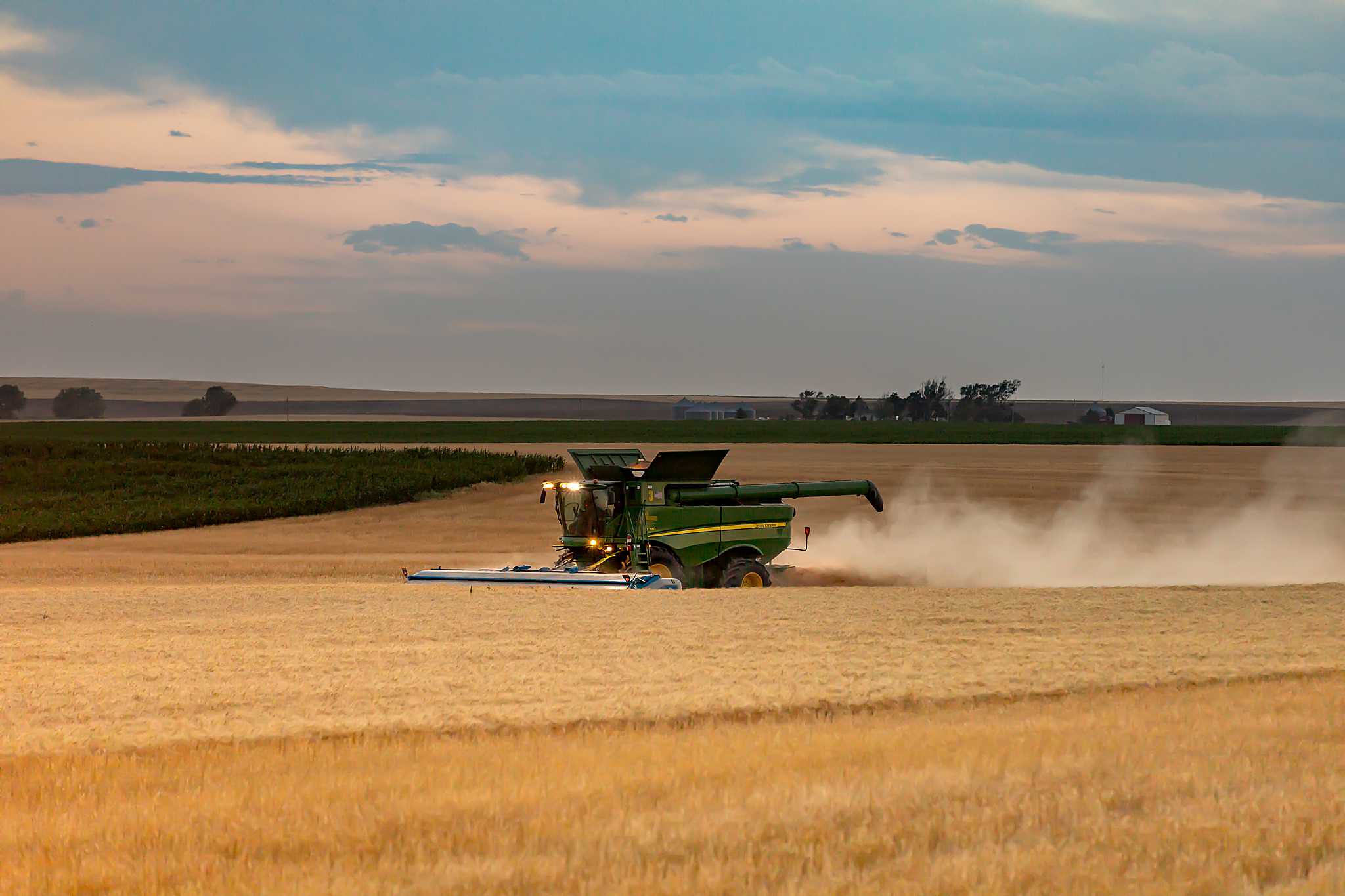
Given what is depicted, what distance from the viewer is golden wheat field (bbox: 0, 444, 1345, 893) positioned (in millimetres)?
7508

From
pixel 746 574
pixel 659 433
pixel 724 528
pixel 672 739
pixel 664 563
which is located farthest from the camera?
pixel 659 433

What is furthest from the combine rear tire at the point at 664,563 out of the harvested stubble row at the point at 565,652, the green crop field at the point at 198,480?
the green crop field at the point at 198,480

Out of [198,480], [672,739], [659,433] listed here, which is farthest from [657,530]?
[659,433]

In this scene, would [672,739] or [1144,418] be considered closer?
[672,739]

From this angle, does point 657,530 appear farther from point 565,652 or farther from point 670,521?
point 565,652

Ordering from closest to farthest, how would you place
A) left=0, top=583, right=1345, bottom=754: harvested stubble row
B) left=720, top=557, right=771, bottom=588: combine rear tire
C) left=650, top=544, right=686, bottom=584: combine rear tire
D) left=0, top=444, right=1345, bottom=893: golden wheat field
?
left=0, top=444, right=1345, bottom=893: golden wheat field → left=0, top=583, right=1345, bottom=754: harvested stubble row → left=650, top=544, right=686, bottom=584: combine rear tire → left=720, top=557, right=771, bottom=588: combine rear tire

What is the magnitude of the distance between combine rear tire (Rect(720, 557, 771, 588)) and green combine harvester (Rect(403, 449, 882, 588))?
0.7 inches

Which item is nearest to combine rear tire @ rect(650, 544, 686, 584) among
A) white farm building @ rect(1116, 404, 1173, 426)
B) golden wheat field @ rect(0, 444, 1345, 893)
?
golden wheat field @ rect(0, 444, 1345, 893)

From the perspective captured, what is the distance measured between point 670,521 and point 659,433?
359 ft

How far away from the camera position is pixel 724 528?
24453 mm

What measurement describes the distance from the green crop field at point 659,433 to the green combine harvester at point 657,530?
72.1 metres

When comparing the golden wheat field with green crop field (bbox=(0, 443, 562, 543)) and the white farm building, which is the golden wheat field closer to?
green crop field (bbox=(0, 443, 562, 543))

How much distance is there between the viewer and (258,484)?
50.4 m

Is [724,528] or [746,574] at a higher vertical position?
[724,528]
